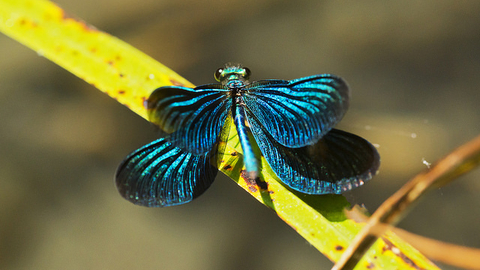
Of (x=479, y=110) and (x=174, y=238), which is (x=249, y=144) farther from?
(x=479, y=110)

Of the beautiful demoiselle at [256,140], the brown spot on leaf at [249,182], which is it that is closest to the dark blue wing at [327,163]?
the beautiful demoiselle at [256,140]

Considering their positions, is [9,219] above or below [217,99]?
below

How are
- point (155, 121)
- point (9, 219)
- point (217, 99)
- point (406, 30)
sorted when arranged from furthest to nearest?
point (406, 30), point (9, 219), point (217, 99), point (155, 121)

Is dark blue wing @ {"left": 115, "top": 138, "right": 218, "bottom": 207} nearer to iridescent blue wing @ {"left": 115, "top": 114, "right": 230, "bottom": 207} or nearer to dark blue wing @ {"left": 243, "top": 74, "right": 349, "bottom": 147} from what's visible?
iridescent blue wing @ {"left": 115, "top": 114, "right": 230, "bottom": 207}

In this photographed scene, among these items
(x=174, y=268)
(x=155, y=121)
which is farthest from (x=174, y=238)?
(x=155, y=121)

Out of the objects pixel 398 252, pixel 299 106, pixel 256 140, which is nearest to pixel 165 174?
pixel 256 140

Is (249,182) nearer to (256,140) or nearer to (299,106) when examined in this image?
(256,140)
